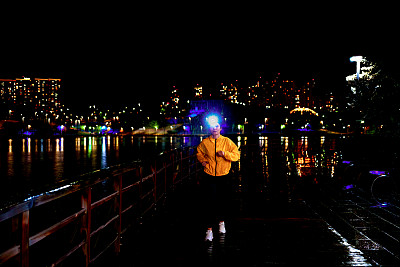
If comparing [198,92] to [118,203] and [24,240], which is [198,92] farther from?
[24,240]

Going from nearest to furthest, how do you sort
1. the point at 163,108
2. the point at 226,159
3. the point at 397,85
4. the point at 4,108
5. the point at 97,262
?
the point at 97,262, the point at 226,159, the point at 397,85, the point at 163,108, the point at 4,108

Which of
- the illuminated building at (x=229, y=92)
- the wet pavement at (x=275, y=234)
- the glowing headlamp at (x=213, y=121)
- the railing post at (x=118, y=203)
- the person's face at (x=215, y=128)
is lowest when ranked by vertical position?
the wet pavement at (x=275, y=234)

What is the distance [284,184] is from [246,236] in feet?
19.1

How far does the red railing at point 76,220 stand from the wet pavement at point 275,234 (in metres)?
0.44

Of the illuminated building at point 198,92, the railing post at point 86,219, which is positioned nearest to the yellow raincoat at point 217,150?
the railing post at point 86,219

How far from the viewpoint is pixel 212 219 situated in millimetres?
5234

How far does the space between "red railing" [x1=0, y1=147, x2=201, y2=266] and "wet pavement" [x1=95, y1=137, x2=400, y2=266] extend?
0.44 m

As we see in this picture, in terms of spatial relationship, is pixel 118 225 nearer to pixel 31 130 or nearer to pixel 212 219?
pixel 212 219

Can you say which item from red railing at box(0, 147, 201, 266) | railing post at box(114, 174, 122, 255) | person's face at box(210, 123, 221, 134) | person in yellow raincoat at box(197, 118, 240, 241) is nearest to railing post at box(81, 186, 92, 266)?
red railing at box(0, 147, 201, 266)

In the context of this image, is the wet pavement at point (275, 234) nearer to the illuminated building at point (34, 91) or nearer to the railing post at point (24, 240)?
the railing post at point (24, 240)

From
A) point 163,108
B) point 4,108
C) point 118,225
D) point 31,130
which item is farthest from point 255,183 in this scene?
point 4,108

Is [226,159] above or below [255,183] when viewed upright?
above

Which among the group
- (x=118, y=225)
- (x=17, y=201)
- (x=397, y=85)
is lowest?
(x=118, y=225)

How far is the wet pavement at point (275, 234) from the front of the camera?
14.7 feet
